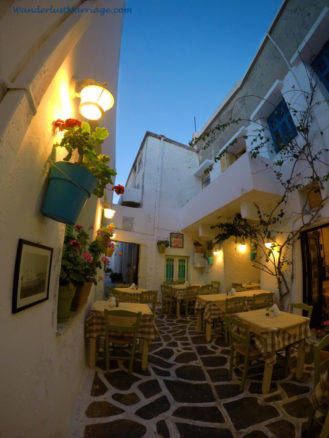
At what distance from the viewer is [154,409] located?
2416 millimetres

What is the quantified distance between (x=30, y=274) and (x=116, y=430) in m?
2.09

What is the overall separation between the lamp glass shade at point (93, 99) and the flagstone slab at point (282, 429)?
3.66 metres

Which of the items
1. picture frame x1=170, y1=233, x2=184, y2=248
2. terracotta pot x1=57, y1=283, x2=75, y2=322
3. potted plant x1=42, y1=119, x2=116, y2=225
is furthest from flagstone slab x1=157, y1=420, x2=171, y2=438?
picture frame x1=170, y1=233, x2=184, y2=248

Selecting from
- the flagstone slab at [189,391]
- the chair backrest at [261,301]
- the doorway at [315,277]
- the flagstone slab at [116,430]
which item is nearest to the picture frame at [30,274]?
the flagstone slab at [116,430]

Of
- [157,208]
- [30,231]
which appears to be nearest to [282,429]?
[30,231]

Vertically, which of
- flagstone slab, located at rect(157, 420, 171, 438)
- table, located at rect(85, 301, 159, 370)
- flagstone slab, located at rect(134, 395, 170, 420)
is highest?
table, located at rect(85, 301, 159, 370)

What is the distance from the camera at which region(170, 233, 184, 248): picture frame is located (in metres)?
9.39

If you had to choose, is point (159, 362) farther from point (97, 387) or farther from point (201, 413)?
point (201, 413)

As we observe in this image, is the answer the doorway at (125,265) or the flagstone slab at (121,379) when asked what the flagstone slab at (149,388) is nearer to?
the flagstone slab at (121,379)

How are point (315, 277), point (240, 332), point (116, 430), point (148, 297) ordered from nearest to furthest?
point (116, 430)
point (240, 332)
point (148, 297)
point (315, 277)

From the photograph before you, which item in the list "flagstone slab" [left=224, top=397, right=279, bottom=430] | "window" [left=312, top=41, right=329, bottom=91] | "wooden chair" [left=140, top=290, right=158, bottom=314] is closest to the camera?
"flagstone slab" [left=224, top=397, right=279, bottom=430]

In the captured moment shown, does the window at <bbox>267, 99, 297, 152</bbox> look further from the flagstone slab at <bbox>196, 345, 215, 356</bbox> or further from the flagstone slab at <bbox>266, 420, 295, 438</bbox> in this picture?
the flagstone slab at <bbox>266, 420, 295, 438</bbox>

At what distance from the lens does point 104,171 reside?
1679 millimetres

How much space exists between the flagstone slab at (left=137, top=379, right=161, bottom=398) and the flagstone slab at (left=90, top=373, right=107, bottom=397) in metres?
0.50
